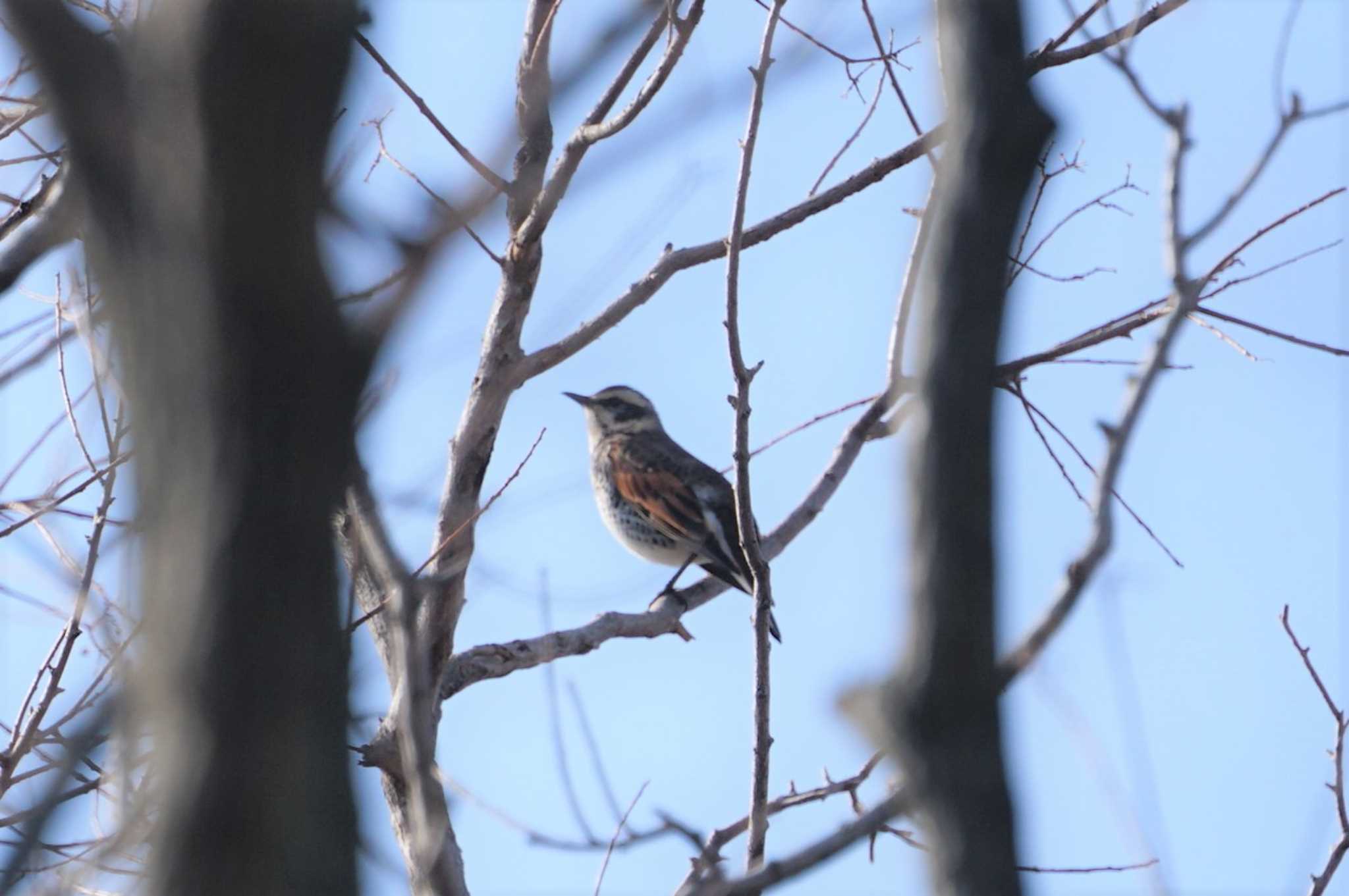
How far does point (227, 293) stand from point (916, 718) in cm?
112

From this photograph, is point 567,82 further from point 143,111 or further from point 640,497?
point 640,497

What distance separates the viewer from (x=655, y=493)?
33.6 ft

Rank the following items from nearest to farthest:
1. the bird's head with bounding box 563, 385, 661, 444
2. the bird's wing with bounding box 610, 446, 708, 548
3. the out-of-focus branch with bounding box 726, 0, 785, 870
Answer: the out-of-focus branch with bounding box 726, 0, 785, 870
the bird's wing with bounding box 610, 446, 708, 548
the bird's head with bounding box 563, 385, 661, 444

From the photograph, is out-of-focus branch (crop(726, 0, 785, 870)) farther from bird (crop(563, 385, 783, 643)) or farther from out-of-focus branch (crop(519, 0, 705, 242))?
bird (crop(563, 385, 783, 643))

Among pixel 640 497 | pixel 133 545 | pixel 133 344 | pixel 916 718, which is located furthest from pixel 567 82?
pixel 640 497

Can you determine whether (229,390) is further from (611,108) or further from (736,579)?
(736,579)

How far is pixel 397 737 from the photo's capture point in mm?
5086

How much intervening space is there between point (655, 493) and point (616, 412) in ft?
5.14

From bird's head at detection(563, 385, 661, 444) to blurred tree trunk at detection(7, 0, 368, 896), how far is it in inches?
367

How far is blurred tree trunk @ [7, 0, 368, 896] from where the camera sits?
2.03m

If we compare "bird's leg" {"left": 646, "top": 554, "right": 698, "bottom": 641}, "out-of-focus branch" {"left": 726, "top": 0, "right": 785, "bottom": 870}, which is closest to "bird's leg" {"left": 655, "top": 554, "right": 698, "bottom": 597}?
"bird's leg" {"left": 646, "top": 554, "right": 698, "bottom": 641}

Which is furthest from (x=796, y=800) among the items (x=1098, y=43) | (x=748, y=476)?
(x=1098, y=43)

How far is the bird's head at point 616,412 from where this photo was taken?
37.8 feet

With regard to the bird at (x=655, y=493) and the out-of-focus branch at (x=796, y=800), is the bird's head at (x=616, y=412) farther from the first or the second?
the out-of-focus branch at (x=796, y=800)
